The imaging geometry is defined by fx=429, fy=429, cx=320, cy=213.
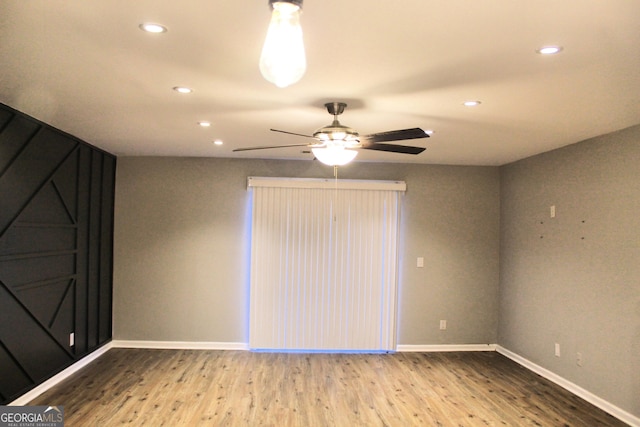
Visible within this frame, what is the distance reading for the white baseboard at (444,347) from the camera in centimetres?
556

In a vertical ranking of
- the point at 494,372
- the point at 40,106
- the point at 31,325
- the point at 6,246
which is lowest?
the point at 494,372

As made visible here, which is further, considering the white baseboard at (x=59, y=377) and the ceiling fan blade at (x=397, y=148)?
the white baseboard at (x=59, y=377)

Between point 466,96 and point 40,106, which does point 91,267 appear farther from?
point 466,96

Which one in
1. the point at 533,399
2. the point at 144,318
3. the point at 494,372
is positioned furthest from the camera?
the point at 144,318

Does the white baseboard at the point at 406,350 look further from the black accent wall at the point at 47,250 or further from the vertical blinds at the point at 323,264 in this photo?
the vertical blinds at the point at 323,264

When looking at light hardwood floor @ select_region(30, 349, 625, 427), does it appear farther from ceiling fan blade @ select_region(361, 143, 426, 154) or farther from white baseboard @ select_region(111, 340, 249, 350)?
ceiling fan blade @ select_region(361, 143, 426, 154)

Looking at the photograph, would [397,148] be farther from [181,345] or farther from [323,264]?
[181,345]

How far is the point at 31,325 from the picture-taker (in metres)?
3.60

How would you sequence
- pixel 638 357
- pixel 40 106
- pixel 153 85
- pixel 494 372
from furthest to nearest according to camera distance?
pixel 494 372 → pixel 638 357 → pixel 40 106 → pixel 153 85

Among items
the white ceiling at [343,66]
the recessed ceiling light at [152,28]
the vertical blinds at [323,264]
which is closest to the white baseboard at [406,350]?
the vertical blinds at [323,264]

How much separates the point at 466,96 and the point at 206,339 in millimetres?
4311

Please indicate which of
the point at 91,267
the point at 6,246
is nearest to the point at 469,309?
the point at 91,267

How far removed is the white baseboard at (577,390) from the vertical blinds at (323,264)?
4.93 feet

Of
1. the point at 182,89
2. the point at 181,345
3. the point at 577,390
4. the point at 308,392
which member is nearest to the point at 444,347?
the point at 577,390
